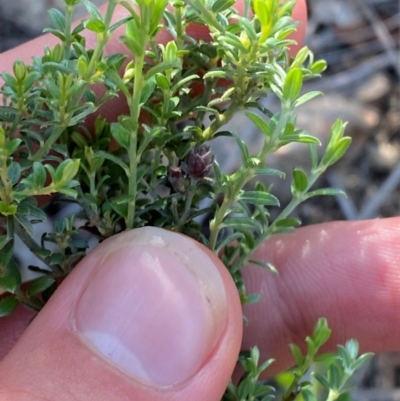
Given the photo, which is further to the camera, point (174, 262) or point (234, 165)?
Result: point (234, 165)

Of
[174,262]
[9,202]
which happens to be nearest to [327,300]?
[174,262]

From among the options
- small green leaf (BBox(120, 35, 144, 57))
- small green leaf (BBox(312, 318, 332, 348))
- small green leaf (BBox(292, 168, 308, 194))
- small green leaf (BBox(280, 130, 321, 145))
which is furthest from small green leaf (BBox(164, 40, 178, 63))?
small green leaf (BBox(312, 318, 332, 348))

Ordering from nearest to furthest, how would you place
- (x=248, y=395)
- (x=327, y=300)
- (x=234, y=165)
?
(x=248, y=395), (x=327, y=300), (x=234, y=165)

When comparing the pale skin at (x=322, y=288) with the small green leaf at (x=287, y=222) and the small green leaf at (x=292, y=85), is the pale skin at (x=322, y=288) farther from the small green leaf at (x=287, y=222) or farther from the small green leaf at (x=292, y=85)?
the small green leaf at (x=292, y=85)

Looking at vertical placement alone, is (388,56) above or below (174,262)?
below

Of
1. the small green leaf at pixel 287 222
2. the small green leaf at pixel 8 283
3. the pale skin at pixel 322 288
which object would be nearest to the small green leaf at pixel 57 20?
the pale skin at pixel 322 288

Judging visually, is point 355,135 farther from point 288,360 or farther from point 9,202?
point 9,202

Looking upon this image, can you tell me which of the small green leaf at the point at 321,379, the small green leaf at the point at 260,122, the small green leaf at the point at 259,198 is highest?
the small green leaf at the point at 260,122

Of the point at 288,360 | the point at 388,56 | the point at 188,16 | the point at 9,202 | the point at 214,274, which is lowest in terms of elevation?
the point at 288,360

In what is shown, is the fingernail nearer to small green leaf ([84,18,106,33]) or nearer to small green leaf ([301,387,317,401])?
small green leaf ([301,387,317,401])
